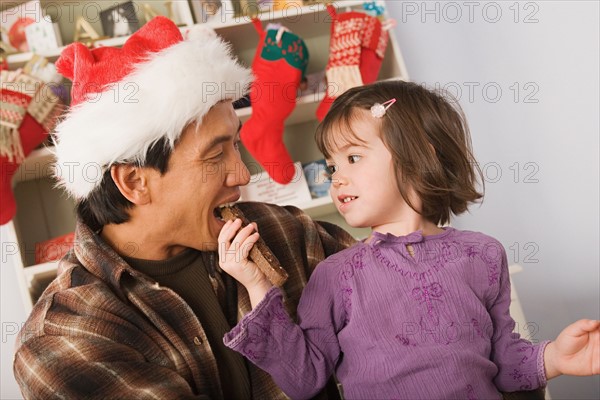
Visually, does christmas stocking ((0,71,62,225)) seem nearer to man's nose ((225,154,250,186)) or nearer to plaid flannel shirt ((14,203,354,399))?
plaid flannel shirt ((14,203,354,399))

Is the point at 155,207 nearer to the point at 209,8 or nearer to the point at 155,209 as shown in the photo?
the point at 155,209

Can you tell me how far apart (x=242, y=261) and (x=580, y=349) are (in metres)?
0.65

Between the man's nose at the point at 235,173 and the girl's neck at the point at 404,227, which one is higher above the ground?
the man's nose at the point at 235,173

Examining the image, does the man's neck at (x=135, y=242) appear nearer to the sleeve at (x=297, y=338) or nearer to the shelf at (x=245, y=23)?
the sleeve at (x=297, y=338)

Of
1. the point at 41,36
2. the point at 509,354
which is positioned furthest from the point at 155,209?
the point at 41,36

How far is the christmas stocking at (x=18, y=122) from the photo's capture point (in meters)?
2.18

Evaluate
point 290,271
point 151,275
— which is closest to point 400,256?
point 290,271

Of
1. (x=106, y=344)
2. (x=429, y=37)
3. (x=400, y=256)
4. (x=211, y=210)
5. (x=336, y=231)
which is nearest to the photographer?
(x=106, y=344)

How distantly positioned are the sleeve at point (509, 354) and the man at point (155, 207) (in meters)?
0.45

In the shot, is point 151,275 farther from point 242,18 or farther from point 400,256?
point 242,18

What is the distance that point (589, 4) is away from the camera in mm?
2002

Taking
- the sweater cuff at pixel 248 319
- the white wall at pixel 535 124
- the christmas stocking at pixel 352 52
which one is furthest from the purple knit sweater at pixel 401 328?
the christmas stocking at pixel 352 52

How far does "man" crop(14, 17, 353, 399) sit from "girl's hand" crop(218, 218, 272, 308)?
13 cm

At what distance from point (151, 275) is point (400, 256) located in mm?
536
